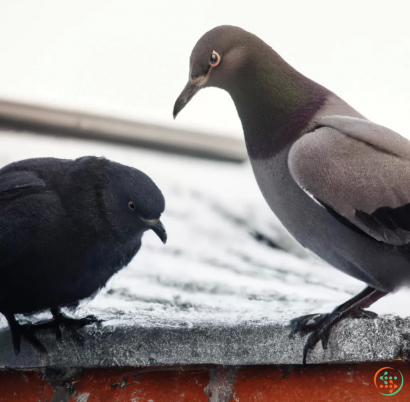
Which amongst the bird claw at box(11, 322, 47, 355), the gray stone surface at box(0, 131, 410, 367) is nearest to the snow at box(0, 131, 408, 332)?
the gray stone surface at box(0, 131, 410, 367)

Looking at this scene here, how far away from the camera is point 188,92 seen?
1038 mm

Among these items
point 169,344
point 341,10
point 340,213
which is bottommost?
point 169,344

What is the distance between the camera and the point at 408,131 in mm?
1114

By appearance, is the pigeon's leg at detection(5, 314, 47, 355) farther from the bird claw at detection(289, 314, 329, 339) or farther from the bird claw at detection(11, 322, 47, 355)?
the bird claw at detection(289, 314, 329, 339)

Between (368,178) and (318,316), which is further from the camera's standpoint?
(318,316)

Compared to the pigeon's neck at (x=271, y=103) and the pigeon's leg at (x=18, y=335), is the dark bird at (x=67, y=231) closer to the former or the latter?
the pigeon's leg at (x=18, y=335)

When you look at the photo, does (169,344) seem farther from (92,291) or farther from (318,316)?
(318,316)

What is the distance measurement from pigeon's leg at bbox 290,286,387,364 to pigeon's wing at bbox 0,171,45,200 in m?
0.59

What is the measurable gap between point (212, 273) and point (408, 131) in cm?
53

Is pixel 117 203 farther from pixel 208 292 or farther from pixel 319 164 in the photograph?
pixel 319 164

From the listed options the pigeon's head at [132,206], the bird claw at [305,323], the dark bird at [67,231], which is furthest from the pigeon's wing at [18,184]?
the bird claw at [305,323]

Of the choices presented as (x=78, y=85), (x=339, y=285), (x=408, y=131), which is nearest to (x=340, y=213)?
(x=339, y=285)

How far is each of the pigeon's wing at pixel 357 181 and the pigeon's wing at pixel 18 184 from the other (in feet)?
1.65

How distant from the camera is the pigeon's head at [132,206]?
3.21ft
